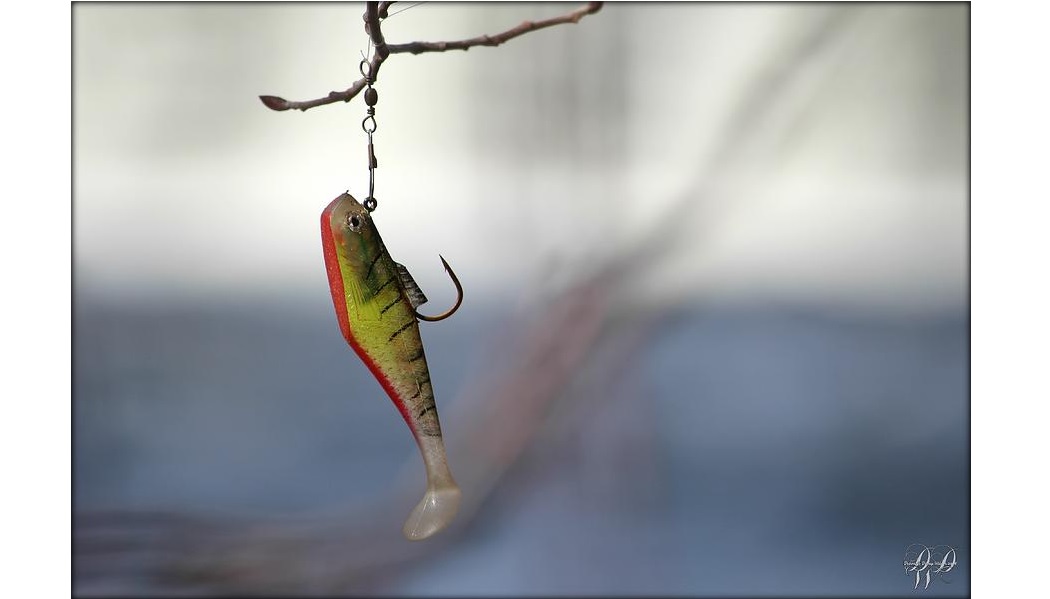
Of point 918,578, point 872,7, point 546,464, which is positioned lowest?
point 918,578

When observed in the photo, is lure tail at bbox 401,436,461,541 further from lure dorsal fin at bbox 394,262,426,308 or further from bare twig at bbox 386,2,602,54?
bare twig at bbox 386,2,602,54

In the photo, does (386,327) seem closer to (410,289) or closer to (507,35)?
(410,289)

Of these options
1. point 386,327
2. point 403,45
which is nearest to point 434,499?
point 386,327

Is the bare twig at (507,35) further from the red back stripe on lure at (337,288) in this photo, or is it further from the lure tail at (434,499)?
the lure tail at (434,499)

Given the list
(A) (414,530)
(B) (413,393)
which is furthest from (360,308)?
(A) (414,530)

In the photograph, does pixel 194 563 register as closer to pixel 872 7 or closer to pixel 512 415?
pixel 512 415

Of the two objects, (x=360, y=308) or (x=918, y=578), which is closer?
(x=360, y=308)
